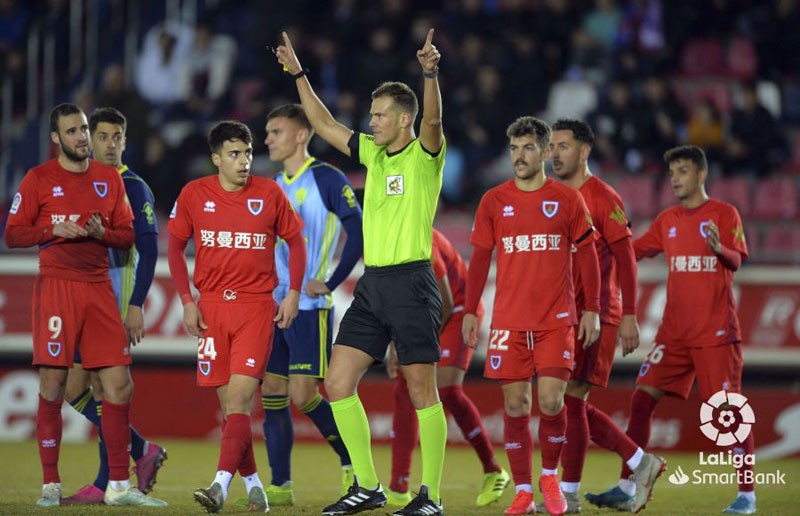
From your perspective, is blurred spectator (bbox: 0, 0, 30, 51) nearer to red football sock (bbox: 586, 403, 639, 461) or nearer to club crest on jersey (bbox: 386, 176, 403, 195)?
club crest on jersey (bbox: 386, 176, 403, 195)

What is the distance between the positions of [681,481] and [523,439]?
314 centimetres

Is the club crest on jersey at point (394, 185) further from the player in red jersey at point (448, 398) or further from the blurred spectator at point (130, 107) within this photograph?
the blurred spectator at point (130, 107)

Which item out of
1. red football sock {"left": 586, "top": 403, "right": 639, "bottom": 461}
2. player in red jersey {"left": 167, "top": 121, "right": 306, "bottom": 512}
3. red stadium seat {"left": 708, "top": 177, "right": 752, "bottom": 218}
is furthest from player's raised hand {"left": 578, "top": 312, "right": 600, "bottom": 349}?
red stadium seat {"left": 708, "top": 177, "right": 752, "bottom": 218}

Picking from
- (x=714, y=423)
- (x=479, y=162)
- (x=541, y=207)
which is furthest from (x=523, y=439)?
(x=479, y=162)

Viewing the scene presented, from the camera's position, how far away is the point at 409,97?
25.7 ft

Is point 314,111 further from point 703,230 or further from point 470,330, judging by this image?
point 703,230

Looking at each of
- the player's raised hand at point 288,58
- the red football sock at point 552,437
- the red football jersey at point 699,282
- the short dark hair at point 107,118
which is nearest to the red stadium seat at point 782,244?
the red football jersey at point 699,282

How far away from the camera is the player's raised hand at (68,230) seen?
8.27 metres

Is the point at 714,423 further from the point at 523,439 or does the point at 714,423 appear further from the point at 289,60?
the point at 289,60

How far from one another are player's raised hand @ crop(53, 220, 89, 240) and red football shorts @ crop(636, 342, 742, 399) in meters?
4.18

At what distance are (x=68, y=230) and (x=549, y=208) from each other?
316 centimetres

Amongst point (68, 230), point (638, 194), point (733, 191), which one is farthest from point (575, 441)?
point (733, 191)

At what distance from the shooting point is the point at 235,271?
26.5ft

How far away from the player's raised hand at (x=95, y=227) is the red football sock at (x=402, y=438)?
243 centimetres
